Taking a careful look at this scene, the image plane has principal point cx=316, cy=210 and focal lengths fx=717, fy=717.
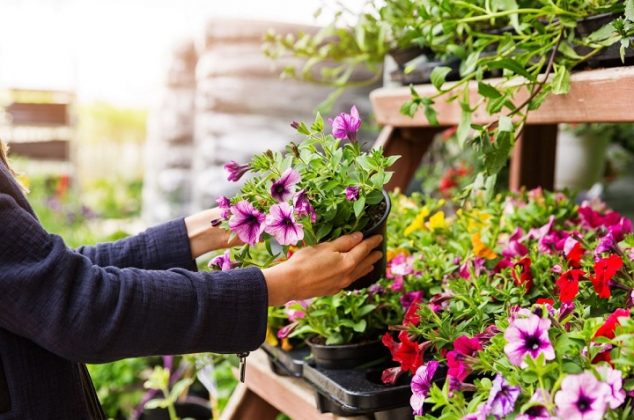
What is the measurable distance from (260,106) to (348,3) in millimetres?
1208

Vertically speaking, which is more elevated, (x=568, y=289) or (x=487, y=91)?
(x=487, y=91)

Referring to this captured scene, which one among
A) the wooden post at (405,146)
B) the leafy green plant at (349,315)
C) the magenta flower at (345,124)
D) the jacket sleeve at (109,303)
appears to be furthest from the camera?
the wooden post at (405,146)

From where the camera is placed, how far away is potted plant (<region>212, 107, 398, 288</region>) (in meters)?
0.81

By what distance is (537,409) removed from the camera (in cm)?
62

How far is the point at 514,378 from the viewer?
25.5 inches

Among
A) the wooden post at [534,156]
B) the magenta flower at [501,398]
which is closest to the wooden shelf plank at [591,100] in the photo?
the magenta flower at [501,398]

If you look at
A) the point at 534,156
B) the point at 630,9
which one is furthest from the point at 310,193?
the point at 534,156

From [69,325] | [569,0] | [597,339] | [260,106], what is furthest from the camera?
[260,106]

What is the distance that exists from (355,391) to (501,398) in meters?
0.26

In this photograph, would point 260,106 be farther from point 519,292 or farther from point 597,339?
point 597,339

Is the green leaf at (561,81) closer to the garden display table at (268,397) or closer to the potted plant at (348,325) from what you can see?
the potted plant at (348,325)

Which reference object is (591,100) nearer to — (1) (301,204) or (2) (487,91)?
(2) (487,91)

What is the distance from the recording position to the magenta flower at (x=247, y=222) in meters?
0.81

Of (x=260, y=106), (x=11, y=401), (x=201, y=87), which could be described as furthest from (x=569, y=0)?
(x=201, y=87)
